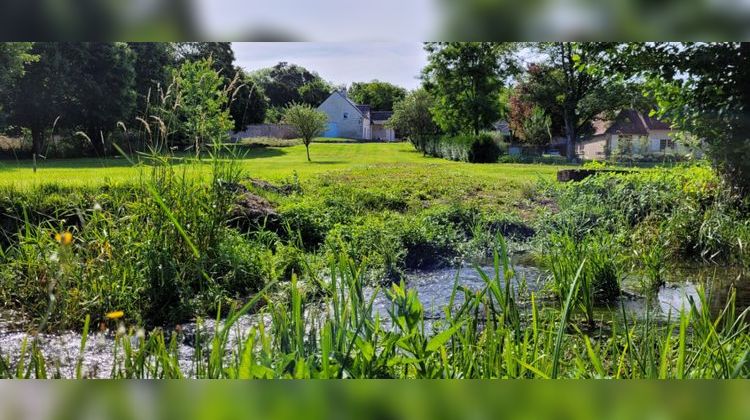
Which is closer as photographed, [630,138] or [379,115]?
[379,115]

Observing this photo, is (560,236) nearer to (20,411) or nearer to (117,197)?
(117,197)

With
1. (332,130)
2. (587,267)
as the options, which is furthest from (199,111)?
(587,267)

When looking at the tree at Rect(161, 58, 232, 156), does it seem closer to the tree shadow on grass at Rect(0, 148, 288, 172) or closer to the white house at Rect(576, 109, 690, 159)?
the tree shadow on grass at Rect(0, 148, 288, 172)

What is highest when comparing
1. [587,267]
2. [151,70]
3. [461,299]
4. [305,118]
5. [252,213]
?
[151,70]

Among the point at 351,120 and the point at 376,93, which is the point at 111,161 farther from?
the point at 376,93

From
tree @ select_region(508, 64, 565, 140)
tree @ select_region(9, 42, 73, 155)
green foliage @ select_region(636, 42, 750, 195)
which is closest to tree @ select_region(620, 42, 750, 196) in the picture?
green foliage @ select_region(636, 42, 750, 195)
